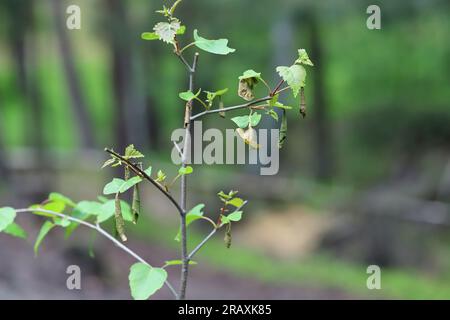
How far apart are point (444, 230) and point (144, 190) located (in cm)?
784

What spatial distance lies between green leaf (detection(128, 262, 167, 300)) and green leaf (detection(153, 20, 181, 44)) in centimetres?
62

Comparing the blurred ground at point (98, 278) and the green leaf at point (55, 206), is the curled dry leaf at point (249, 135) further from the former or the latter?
the blurred ground at point (98, 278)

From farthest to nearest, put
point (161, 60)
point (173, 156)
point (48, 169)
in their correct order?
point (161, 60) → point (48, 169) → point (173, 156)

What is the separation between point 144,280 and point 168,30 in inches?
26.8

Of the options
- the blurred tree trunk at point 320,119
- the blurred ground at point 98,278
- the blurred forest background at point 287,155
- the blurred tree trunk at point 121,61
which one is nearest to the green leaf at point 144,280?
the blurred ground at point 98,278

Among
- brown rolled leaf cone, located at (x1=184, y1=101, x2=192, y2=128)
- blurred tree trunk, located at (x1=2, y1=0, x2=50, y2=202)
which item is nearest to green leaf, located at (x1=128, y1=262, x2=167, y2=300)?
brown rolled leaf cone, located at (x1=184, y1=101, x2=192, y2=128)

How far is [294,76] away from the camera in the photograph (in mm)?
1763

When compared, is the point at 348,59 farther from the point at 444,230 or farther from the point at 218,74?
the point at 444,230

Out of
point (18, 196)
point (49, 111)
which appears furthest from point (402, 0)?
point (49, 111)

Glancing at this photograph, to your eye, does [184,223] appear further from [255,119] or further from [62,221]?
[62,221]

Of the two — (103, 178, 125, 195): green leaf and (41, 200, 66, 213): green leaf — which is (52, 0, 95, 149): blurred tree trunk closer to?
(41, 200, 66, 213): green leaf

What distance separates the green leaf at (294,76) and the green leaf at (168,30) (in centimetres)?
31

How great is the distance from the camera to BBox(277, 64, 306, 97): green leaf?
174 cm

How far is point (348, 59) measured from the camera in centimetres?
1889
